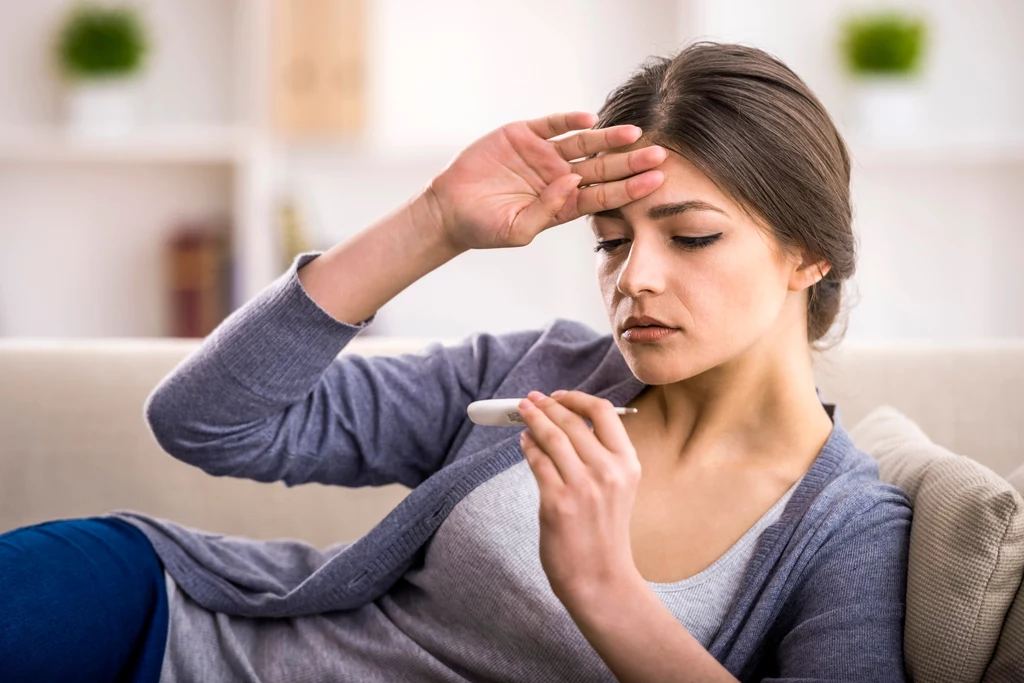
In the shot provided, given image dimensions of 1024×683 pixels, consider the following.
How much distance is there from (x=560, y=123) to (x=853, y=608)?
0.62 m

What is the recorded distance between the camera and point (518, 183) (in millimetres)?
1265

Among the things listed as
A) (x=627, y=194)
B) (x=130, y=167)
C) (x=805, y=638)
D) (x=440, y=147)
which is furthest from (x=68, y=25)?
(x=805, y=638)

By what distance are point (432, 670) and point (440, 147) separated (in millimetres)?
2234

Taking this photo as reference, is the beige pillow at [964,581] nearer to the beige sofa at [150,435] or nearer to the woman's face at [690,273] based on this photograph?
the woman's face at [690,273]

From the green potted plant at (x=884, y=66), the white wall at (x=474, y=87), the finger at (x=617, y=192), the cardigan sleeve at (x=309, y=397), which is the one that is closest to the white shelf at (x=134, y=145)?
the white wall at (x=474, y=87)

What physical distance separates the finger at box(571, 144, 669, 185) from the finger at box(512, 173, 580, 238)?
0.05ft

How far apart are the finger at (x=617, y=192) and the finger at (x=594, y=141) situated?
0.04m

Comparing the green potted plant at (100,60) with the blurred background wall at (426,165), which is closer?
the green potted plant at (100,60)

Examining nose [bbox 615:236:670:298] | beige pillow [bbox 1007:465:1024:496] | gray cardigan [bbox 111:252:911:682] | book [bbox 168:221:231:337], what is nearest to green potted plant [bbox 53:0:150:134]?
book [bbox 168:221:231:337]

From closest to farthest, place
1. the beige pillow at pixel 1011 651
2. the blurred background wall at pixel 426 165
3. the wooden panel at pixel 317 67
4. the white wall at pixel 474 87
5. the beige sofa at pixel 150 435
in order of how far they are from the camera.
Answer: the beige pillow at pixel 1011 651 → the beige sofa at pixel 150 435 → the wooden panel at pixel 317 67 → the blurred background wall at pixel 426 165 → the white wall at pixel 474 87

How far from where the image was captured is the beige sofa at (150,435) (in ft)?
5.52

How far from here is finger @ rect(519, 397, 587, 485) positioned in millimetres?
910

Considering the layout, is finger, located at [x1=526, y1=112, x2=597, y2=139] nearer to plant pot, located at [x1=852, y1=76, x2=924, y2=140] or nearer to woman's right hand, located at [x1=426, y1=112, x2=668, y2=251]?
woman's right hand, located at [x1=426, y1=112, x2=668, y2=251]

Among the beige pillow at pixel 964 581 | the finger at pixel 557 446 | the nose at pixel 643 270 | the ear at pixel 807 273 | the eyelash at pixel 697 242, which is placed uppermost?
the eyelash at pixel 697 242
